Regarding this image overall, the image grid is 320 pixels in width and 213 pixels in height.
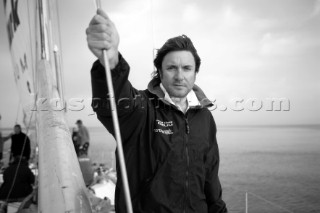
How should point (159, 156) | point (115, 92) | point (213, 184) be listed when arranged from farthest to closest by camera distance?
1. point (213, 184)
2. point (159, 156)
3. point (115, 92)

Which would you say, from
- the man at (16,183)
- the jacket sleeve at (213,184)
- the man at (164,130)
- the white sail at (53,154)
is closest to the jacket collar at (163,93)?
the man at (164,130)

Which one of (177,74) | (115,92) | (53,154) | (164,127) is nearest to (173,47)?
(177,74)

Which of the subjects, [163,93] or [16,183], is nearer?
[163,93]

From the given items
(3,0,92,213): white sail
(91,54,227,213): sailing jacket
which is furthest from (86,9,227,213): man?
(3,0,92,213): white sail

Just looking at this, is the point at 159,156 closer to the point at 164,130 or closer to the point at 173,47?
the point at 164,130

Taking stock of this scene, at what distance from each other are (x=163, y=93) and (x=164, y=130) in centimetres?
18

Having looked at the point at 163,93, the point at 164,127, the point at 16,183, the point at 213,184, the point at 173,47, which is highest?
the point at 173,47

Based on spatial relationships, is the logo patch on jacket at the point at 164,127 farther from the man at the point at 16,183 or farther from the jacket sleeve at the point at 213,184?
the man at the point at 16,183

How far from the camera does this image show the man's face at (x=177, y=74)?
1329 millimetres

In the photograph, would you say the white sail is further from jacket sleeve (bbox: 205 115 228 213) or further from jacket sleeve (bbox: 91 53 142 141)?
jacket sleeve (bbox: 205 115 228 213)

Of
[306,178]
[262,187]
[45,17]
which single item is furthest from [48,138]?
[306,178]

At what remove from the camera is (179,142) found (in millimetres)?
1232

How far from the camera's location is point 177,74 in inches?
52.1

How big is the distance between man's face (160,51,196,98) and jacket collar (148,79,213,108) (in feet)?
0.13
